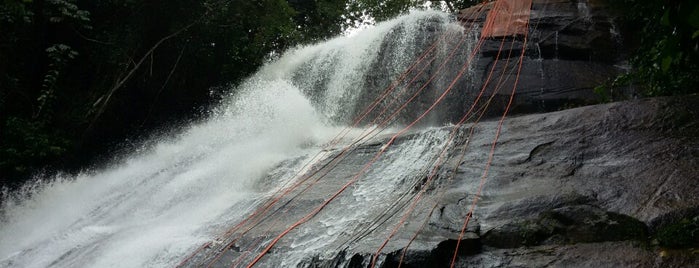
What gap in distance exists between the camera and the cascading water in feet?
17.0

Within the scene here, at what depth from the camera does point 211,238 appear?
15.8 ft

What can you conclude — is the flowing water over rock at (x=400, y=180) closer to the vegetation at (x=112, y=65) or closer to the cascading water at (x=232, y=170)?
the cascading water at (x=232, y=170)

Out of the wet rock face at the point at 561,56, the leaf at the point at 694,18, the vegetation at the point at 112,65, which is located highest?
the vegetation at the point at 112,65

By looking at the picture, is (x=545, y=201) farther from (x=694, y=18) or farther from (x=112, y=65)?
(x=112, y=65)

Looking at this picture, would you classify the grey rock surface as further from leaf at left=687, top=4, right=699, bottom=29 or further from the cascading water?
leaf at left=687, top=4, right=699, bottom=29

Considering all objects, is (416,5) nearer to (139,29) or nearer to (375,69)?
(375,69)

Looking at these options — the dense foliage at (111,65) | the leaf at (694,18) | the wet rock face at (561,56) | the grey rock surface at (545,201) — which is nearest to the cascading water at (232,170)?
the grey rock surface at (545,201)

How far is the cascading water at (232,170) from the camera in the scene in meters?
5.18

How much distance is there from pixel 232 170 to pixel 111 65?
15.1 ft

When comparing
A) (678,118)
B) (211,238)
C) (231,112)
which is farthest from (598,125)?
(231,112)

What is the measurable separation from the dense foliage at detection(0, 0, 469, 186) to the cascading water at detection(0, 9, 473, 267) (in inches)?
24.3

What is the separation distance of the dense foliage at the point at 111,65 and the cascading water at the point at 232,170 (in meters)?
0.62

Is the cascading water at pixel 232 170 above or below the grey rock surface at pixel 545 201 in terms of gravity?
above

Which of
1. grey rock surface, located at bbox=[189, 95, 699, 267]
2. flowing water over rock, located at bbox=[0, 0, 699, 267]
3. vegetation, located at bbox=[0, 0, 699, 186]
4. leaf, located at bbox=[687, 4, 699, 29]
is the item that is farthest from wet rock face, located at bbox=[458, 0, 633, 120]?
leaf, located at bbox=[687, 4, 699, 29]
